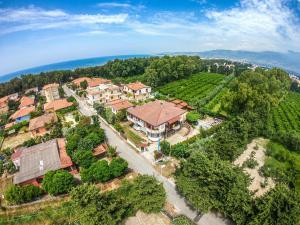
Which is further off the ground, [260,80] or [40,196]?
[260,80]

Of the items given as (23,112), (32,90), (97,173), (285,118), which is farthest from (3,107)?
(285,118)

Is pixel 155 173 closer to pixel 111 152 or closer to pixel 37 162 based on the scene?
pixel 111 152

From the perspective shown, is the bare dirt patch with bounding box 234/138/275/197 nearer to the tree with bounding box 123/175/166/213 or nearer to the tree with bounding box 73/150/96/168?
the tree with bounding box 123/175/166/213

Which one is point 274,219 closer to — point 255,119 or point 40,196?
point 255,119

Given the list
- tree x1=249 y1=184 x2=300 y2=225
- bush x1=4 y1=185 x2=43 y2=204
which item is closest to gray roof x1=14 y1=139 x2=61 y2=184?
bush x1=4 y1=185 x2=43 y2=204

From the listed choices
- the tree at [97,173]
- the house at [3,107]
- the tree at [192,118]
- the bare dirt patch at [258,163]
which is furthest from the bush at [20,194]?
the house at [3,107]

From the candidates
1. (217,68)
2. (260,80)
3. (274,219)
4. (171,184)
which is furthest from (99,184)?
(217,68)

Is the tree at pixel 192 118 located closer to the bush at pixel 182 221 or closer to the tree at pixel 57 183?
the bush at pixel 182 221
